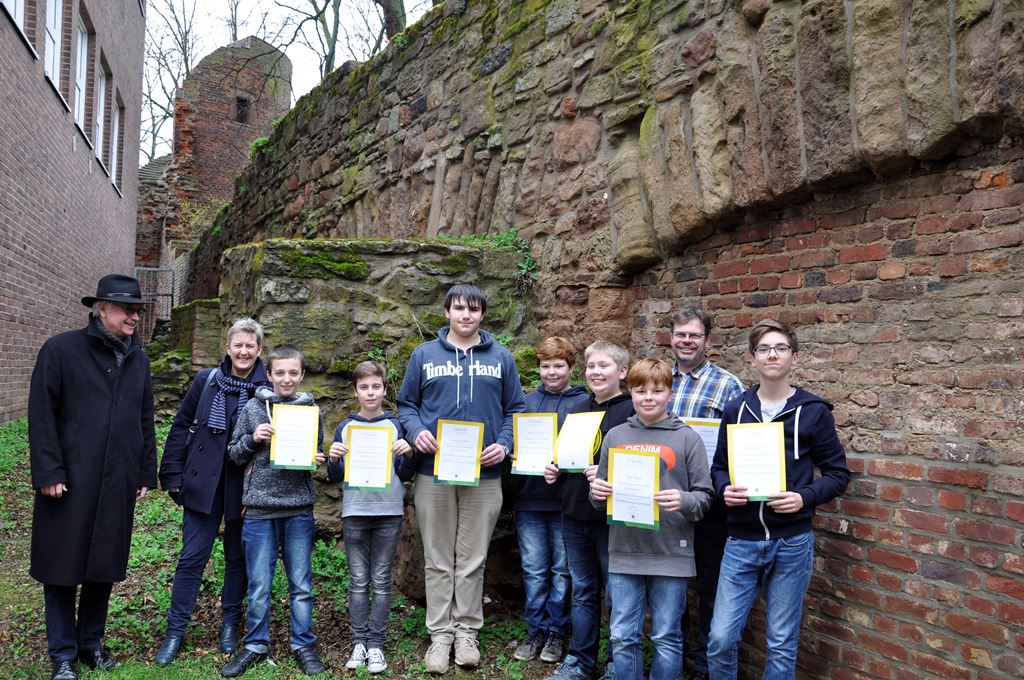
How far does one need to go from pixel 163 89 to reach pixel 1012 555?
28.9 meters

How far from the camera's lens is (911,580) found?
10.3 ft

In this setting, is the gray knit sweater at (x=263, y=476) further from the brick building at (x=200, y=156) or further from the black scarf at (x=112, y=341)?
the brick building at (x=200, y=156)

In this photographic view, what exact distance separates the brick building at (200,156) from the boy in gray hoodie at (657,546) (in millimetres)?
18787

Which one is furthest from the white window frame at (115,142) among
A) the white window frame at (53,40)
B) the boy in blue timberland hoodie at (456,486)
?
the boy in blue timberland hoodie at (456,486)

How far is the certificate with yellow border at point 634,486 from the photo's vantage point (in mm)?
3184

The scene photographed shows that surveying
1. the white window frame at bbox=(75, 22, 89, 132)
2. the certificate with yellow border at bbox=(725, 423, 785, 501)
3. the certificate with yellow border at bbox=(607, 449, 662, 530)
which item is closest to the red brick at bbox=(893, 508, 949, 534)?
the certificate with yellow border at bbox=(725, 423, 785, 501)

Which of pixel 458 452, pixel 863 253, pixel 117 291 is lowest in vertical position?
pixel 458 452

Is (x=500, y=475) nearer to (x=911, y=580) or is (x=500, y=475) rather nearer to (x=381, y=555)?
(x=381, y=555)

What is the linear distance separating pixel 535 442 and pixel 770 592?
1246 millimetres

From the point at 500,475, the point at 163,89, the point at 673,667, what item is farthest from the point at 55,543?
the point at 163,89

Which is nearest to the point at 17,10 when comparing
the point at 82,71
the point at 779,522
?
the point at 82,71

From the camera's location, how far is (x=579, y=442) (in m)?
3.68

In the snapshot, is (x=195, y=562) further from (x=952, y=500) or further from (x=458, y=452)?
(x=952, y=500)

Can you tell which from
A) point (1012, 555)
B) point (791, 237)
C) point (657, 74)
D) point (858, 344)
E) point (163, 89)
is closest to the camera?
point (1012, 555)
